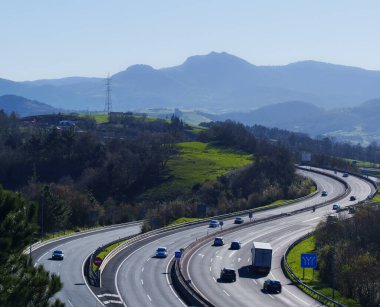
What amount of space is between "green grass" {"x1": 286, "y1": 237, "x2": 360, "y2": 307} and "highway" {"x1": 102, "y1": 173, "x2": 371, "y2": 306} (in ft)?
5.12

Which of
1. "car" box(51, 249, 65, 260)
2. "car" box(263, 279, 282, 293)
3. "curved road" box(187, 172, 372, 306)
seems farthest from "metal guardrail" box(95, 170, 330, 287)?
"car" box(263, 279, 282, 293)

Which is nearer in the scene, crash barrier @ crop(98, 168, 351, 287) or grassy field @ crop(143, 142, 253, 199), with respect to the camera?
crash barrier @ crop(98, 168, 351, 287)

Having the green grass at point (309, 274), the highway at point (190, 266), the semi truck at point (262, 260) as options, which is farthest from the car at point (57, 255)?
A: the green grass at point (309, 274)

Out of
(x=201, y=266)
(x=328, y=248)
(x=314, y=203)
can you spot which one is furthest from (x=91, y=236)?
(x=314, y=203)

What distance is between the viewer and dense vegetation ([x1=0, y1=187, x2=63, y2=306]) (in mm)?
27703

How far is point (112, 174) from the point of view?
13862cm

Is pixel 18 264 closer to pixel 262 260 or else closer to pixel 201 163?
pixel 262 260

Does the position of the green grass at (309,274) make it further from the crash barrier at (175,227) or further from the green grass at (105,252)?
the green grass at (105,252)

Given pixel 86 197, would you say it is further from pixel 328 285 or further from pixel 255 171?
pixel 328 285

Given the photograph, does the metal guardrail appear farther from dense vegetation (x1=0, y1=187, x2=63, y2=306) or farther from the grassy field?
the grassy field

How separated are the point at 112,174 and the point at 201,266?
83.6 metres

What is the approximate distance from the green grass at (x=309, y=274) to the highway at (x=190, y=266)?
156cm

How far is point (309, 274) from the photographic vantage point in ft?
177

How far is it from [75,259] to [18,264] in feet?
105
